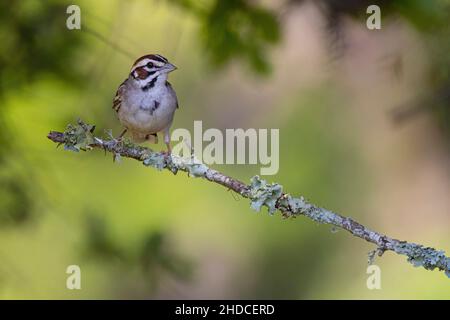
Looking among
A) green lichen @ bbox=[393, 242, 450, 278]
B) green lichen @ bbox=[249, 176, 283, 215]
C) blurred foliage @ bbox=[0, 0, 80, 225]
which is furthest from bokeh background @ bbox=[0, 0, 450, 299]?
green lichen @ bbox=[393, 242, 450, 278]

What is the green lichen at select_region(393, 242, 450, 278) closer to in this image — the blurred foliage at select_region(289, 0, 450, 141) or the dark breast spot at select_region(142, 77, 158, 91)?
the blurred foliage at select_region(289, 0, 450, 141)

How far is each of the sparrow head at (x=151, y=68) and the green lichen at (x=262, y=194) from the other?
1.19 m

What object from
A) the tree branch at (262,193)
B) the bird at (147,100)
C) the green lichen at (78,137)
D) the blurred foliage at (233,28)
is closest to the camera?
the tree branch at (262,193)

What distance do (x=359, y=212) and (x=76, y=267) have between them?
9.51 feet

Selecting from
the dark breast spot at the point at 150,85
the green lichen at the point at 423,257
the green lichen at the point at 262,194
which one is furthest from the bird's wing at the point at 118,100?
the green lichen at the point at 423,257

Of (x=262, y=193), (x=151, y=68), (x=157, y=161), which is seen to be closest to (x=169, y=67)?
(x=151, y=68)

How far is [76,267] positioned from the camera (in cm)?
439

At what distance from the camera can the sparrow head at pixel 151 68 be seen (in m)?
4.08

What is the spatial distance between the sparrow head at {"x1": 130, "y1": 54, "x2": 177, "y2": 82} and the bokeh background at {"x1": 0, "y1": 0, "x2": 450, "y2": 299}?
4.2 inches

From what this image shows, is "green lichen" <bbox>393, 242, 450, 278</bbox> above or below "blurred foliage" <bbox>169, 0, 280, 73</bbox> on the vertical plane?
below

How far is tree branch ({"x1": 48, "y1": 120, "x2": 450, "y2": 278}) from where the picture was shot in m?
2.96

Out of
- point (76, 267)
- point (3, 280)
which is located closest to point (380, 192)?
point (76, 267)

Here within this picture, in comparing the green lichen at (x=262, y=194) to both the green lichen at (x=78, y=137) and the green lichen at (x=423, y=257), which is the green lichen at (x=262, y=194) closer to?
the green lichen at (x=423, y=257)
